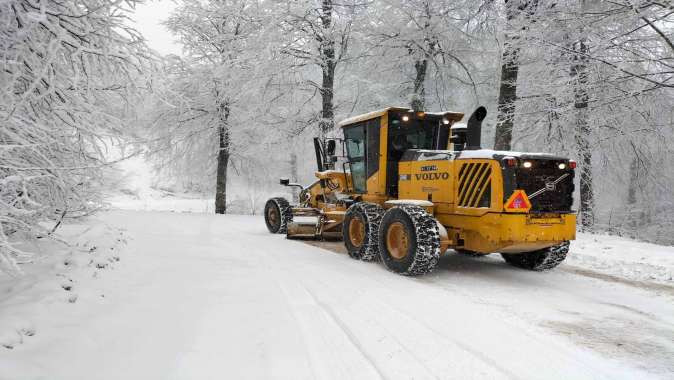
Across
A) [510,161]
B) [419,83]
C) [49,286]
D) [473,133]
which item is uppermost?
[419,83]

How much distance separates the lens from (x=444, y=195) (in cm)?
598

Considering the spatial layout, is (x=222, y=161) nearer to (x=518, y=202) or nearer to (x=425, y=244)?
(x=425, y=244)

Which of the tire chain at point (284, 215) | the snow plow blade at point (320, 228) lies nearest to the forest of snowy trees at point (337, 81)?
the tire chain at point (284, 215)

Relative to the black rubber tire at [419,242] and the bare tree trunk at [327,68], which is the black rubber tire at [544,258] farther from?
the bare tree trunk at [327,68]

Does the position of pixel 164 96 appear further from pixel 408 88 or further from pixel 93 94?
pixel 408 88

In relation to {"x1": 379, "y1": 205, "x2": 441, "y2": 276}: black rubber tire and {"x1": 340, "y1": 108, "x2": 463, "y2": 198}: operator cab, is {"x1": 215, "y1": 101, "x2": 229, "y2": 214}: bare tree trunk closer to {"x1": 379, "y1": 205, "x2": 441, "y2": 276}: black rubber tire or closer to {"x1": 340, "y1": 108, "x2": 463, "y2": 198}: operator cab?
{"x1": 340, "y1": 108, "x2": 463, "y2": 198}: operator cab

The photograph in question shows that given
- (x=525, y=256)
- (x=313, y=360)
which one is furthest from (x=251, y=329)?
(x=525, y=256)

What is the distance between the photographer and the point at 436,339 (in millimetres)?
3301

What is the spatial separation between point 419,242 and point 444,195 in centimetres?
99

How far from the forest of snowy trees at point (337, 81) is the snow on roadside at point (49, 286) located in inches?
18.3

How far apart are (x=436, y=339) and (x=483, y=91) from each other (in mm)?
12873

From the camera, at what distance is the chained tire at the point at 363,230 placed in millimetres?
6484

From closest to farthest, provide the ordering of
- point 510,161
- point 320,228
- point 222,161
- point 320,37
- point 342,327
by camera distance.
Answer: point 342,327 < point 510,161 < point 320,228 < point 320,37 < point 222,161

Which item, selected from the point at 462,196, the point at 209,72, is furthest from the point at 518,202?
the point at 209,72
